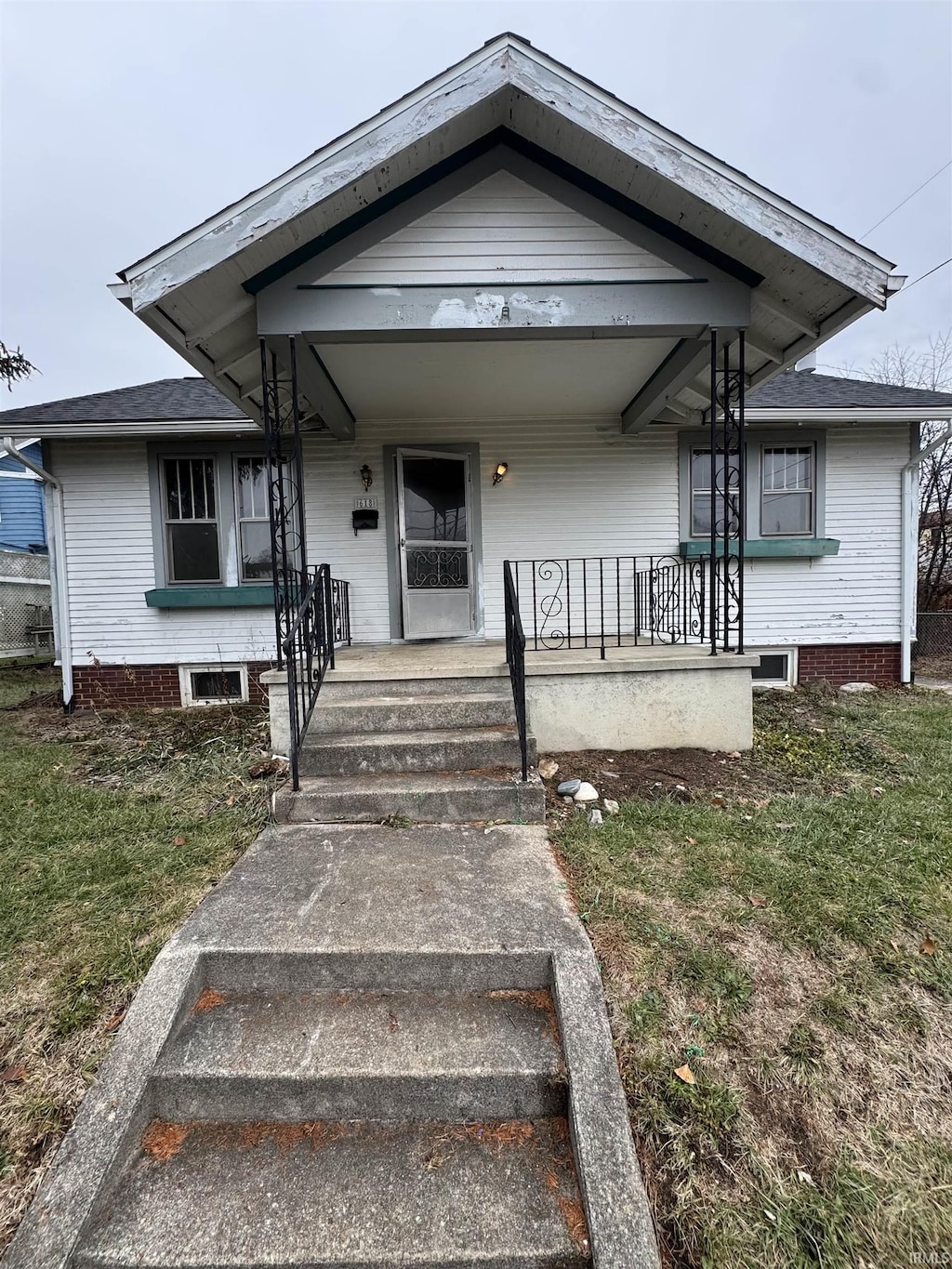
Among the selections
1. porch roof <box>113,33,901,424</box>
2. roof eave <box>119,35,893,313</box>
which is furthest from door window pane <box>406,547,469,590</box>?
roof eave <box>119,35,893,313</box>

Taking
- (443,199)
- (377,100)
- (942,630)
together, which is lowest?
(942,630)

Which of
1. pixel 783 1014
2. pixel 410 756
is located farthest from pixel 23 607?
pixel 783 1014

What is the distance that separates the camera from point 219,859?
278 centimetres

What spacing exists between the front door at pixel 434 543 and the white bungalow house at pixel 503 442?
0.10ft

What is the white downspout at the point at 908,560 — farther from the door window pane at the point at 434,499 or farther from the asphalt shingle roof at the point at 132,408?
the asphalt shingle roof at the point at 132,408

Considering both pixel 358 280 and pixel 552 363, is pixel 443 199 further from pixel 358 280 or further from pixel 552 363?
pixel 552 363

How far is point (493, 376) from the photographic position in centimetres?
495

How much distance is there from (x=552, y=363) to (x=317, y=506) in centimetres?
282

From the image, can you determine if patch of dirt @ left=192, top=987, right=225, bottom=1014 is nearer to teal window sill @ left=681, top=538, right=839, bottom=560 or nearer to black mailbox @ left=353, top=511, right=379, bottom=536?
black mailbox @ left=353, top=511, right=379, bottom=536

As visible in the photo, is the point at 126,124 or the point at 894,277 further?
the point at 126,124

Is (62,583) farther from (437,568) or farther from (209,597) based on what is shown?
(437,568)

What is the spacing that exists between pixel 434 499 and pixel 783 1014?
5205mm

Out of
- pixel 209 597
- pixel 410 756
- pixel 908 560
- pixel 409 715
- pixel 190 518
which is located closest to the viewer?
pixel 410 756

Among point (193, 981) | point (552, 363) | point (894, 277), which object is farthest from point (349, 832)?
point (894, 277)
